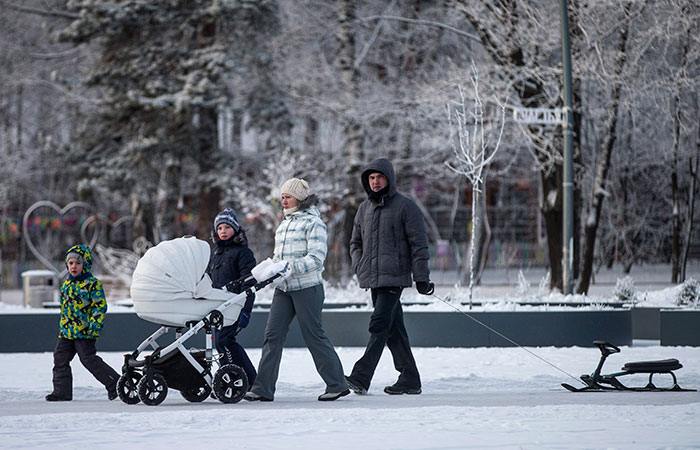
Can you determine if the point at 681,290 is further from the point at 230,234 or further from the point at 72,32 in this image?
the point at 72,32

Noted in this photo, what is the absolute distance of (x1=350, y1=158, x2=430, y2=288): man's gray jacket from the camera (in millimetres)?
10422

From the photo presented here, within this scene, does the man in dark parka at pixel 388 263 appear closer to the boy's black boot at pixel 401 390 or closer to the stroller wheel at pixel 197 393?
the boy's black boot at pixel 401 390

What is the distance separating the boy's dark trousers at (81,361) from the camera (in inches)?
410

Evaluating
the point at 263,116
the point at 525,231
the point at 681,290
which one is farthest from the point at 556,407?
the point at 525,231

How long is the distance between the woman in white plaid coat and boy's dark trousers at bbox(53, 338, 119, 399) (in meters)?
1.21

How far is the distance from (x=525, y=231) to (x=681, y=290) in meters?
32.7

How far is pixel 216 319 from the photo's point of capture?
Result: 10086 millimetres

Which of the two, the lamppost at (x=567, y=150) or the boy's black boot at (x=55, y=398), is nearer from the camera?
the boy's black boot at (x=55, y=398)


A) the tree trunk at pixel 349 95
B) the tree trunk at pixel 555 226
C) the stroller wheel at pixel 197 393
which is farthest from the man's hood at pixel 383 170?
the tree trunk at pixel 349 95

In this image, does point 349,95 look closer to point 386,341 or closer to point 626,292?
point 626,292

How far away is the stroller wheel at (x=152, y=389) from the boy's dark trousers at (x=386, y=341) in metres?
1.65

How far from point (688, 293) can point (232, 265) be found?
316 inches

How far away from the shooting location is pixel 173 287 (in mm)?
9945

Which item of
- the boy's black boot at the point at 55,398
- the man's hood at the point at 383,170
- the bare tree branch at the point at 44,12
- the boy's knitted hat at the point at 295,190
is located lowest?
Answer: the boy's black boot at the point at 55,398
